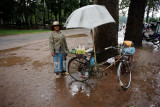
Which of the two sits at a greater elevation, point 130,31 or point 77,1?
point 77,1

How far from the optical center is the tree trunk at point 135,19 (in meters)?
8.03

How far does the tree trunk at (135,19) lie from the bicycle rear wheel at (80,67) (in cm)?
610

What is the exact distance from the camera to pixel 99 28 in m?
4.77

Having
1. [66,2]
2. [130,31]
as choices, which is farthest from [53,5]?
[130,31]

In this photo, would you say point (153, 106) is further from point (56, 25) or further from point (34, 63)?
point (34, 63)

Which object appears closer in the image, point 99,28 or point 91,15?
point 91,15

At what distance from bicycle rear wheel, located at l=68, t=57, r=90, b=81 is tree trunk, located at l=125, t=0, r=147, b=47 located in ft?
20.0

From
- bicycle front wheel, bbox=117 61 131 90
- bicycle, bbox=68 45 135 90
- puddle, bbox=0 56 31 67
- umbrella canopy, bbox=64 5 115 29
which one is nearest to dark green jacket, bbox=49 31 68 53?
bicycle, bbox=68 45 135 90

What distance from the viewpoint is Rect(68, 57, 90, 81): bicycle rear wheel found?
3.65m

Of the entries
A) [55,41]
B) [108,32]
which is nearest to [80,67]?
[55,41]

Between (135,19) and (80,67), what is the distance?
257 inches

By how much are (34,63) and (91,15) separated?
417 cm

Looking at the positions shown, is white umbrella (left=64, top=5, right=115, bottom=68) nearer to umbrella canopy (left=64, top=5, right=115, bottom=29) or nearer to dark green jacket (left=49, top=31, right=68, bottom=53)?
umbrella canopy (left=64, top=5, right=115, bottom=29)

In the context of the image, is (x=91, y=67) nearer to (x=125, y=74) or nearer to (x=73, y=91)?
(x=73, y=91)
